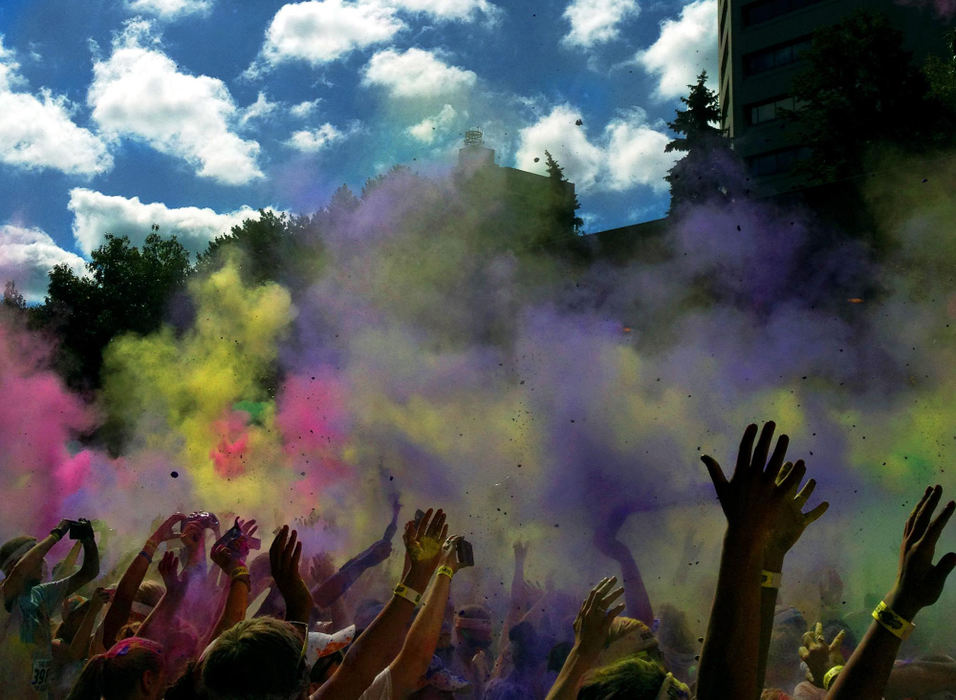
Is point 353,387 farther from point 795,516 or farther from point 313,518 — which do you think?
point 795,516

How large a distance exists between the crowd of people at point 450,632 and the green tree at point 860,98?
1599cm

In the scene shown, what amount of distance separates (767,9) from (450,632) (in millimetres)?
36600

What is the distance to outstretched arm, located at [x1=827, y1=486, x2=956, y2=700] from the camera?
5.52ft

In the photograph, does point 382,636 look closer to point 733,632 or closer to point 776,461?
point 733,632

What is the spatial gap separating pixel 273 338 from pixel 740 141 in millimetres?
29899

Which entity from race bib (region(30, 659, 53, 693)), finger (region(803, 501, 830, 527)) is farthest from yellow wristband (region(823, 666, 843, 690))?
race bib (region(30, 659, 53, 693))

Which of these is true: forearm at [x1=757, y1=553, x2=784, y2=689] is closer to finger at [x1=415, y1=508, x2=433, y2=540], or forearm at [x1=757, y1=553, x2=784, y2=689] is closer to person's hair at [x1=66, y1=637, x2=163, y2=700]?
finger at [x1=415, y1=508, x2=433, y2=540]

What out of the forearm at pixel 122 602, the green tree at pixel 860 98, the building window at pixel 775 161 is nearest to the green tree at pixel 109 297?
the green tree at pixel 860 98

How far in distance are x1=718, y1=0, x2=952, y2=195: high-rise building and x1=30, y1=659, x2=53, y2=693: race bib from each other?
31.7 meters

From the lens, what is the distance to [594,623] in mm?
2207

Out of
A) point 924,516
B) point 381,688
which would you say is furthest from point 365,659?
point 924,516

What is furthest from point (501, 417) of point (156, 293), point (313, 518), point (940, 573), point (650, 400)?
point (156, 293)

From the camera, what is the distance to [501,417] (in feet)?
26.5

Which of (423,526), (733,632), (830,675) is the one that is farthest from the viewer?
(423,526)
